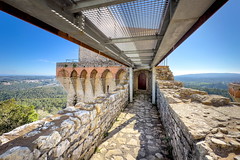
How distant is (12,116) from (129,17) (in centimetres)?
1415

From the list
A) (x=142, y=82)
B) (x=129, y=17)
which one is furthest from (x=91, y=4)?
(x=142, y=82)

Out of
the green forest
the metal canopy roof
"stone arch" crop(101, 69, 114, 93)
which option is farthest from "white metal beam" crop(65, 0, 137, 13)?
the green forest

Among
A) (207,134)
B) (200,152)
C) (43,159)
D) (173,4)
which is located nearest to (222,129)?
(207,134)

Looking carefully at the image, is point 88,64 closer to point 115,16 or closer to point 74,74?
point 74,74

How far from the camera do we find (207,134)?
1.23 metres

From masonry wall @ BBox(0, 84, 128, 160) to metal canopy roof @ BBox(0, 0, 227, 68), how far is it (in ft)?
4.64

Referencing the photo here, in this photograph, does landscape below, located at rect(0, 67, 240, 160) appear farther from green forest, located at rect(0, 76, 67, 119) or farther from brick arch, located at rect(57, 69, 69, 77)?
green forest, located at rect(0, 76, 67, 119)

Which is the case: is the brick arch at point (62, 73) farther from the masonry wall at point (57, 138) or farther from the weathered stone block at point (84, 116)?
the weathered stone block at point (84, 116)

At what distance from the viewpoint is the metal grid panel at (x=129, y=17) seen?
1.14 meters

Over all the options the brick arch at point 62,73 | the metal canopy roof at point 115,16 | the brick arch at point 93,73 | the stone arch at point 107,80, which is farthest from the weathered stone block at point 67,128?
the brick arch at point 62,73

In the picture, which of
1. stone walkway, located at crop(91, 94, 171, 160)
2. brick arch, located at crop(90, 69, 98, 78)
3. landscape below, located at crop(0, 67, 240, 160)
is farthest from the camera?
brick arch, located at crop(90, 69, 98, 78)

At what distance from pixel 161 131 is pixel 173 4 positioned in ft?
11.1

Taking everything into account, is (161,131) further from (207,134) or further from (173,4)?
(173,4)

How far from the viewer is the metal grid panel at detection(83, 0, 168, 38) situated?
114 centimetres
